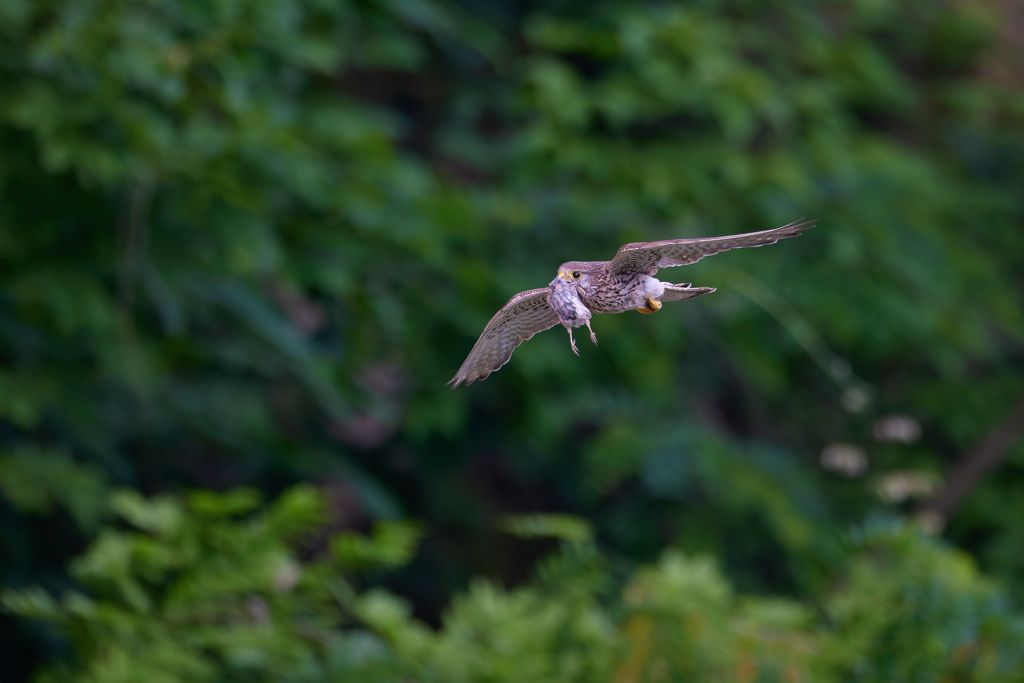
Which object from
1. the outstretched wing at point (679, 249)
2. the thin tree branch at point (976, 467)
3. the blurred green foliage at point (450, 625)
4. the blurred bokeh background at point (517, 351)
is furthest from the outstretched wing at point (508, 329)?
the thin tree branch at point (976, 467)

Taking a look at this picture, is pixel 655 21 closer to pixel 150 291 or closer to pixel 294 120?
pixel 294 120

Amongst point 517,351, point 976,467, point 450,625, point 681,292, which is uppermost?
point 517,351

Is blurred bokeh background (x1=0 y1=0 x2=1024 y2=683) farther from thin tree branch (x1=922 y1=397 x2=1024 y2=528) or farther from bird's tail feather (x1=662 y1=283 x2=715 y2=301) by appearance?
bird's tail feather (x1=662 y1=283 x2=715 y2=301)

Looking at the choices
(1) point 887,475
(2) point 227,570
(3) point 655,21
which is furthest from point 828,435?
(2) point 227,570

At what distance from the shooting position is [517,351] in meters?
3.22

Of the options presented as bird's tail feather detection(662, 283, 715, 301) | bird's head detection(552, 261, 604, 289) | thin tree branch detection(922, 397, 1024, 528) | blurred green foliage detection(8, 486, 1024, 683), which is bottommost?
A: bird's tail feather detection(662, 283, 715, 301)

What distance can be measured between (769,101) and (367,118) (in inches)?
60.0

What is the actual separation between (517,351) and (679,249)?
2216 mm

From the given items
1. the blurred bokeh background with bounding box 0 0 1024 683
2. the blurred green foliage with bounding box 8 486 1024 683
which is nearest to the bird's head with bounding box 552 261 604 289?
the blurred bokeh background with bounding box 0 0 1024 683

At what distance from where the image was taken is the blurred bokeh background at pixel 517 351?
7.86ft

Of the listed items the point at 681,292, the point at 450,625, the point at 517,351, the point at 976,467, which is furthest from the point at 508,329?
the point at 976,467

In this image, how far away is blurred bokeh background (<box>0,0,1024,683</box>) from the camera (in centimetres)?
239

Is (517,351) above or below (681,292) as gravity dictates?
above

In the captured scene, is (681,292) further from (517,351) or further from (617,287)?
(517,351)
